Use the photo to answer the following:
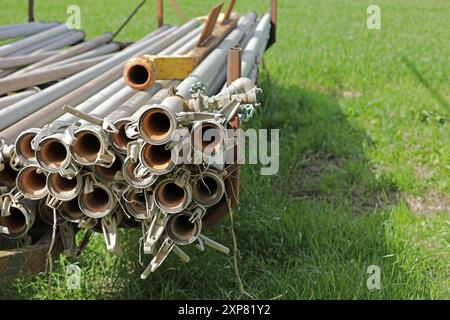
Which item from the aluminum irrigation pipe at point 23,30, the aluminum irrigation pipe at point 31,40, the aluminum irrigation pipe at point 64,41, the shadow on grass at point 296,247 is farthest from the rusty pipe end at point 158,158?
the aluminum irrigation pipe at point 23,30

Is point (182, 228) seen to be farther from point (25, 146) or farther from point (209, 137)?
point (25, 146)

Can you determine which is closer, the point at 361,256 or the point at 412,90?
the point at 361,256

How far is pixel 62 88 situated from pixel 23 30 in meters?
2.76

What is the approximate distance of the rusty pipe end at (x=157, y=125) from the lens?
229 cm

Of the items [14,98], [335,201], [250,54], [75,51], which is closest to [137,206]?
[14,98]

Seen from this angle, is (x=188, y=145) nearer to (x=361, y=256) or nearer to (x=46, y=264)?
(x=46, y=264)

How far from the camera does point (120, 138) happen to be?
2453 millimetres

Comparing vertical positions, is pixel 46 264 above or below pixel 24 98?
below

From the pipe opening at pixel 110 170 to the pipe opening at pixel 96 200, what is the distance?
0.07 metres

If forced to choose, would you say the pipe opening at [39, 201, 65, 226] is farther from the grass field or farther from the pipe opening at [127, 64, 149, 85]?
the pipe opening at [127, 64, 149, 85]

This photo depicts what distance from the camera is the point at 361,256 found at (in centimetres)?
398

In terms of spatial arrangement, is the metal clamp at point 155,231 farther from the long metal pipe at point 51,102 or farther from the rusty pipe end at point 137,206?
the long metal pipe at point 51,102
